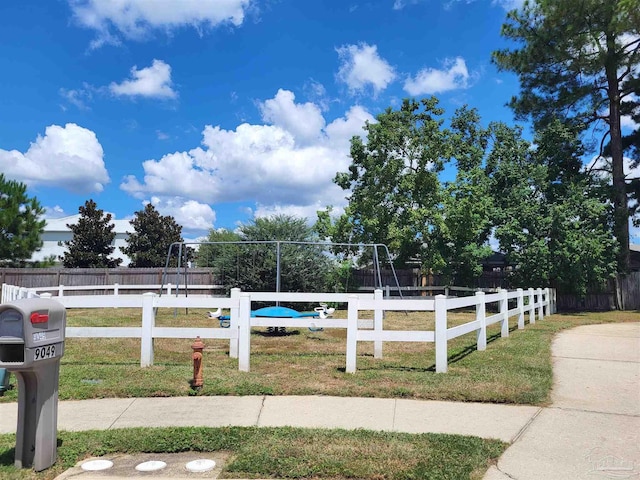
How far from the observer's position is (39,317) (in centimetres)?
371

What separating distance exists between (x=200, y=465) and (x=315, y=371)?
345 cm

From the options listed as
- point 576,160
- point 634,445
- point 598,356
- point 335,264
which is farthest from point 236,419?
point 576,160

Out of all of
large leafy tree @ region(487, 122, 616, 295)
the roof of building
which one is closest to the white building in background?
the roof of building

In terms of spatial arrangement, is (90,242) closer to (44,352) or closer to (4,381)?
(4,381)

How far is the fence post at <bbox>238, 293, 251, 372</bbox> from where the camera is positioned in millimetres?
7230

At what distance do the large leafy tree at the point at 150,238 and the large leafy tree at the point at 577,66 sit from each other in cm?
2855

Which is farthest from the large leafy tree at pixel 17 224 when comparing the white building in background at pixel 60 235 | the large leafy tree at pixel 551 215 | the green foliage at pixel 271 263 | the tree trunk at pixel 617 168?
the tree trunk at pixel 617 168

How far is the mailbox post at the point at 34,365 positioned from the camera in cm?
361

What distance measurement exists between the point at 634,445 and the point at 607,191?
72.1 ft

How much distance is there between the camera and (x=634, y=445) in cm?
444

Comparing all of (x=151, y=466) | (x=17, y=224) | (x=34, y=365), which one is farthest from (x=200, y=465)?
(x=17, y=224)

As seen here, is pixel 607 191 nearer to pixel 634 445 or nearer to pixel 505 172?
pixel 505 172

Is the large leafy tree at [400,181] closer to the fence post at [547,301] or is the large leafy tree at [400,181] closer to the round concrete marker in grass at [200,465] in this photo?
the fence post at [547,301]

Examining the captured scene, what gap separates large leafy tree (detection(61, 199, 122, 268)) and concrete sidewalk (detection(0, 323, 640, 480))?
31.5 m
